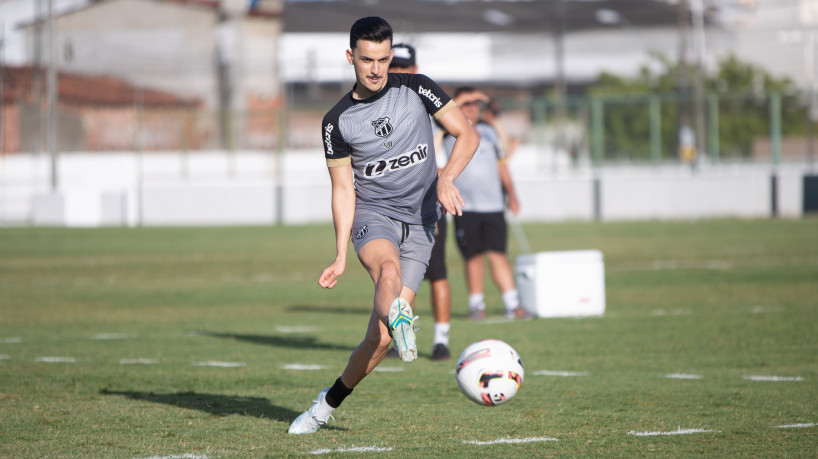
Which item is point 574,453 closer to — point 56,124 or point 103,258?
point 103,258

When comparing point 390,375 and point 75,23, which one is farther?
point 75,23

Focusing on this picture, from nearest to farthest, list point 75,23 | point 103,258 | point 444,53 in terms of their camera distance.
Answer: point 103,258 → point 75,23 → point 444,53

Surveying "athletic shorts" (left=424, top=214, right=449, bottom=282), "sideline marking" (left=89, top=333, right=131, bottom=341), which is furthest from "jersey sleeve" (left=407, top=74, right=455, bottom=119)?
"sideline marking" (left=89, top=333, right=131, bottom=341)

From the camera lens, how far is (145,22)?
133 ft

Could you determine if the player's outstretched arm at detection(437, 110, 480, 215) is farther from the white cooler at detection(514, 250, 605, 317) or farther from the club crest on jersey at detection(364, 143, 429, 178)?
the white cooler at detection(514, 250, 605, 317)

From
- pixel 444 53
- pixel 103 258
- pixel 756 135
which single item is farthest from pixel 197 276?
pixel 444 53

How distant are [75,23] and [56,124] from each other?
21.1 feet

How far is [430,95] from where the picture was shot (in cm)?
592

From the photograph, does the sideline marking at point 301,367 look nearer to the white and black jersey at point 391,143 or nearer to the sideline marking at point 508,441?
the white and black jersey at point 391,143

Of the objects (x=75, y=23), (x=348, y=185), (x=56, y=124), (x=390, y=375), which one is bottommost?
(x=390, y=375)

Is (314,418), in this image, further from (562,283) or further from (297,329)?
(562,283)

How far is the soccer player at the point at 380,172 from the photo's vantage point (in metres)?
5.63

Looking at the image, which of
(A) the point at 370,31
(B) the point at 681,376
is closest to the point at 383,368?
(B) the point at 681,376

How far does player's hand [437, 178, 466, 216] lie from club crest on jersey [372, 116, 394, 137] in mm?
460
